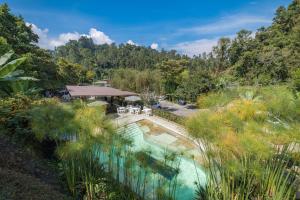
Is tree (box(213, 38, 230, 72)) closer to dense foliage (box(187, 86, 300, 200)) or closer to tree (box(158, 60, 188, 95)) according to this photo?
tree (box(158, 60, 188, 95))

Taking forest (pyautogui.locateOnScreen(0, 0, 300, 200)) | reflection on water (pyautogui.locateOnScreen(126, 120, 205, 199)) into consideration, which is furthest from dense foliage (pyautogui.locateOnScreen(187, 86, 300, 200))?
reflection on water (pyautogui.locateOnScreen(126, 120, 205, 199))

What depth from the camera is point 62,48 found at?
94.9 m

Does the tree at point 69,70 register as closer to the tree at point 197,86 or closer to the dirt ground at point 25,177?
the tree at point 197,86

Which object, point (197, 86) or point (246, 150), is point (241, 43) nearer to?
point (197, 86)

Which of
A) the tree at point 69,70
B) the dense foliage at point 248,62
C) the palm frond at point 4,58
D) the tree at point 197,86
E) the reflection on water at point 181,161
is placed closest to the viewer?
the reflection on water at point 181,161

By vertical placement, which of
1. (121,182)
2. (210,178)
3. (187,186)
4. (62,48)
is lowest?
(187,186)

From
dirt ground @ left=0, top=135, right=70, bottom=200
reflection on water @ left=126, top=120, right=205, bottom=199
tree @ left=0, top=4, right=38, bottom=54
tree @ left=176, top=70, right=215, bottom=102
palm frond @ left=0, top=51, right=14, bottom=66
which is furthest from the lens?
tree @ left=176, top=70, right=215, bottom=102

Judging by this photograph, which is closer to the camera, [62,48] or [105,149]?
[105,149]

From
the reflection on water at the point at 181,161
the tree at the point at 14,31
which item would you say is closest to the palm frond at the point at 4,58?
the reflection on water at the point at 181,161

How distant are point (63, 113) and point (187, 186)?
402cm

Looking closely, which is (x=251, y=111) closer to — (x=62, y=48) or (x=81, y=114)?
(x=81, y=114)

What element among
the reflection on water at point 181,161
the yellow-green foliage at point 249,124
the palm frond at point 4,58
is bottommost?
the reflection on water at point 181,161

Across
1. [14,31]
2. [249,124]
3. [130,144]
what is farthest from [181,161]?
[14,31]

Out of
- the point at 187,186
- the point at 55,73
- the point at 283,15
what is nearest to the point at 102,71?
the point at 55,73
